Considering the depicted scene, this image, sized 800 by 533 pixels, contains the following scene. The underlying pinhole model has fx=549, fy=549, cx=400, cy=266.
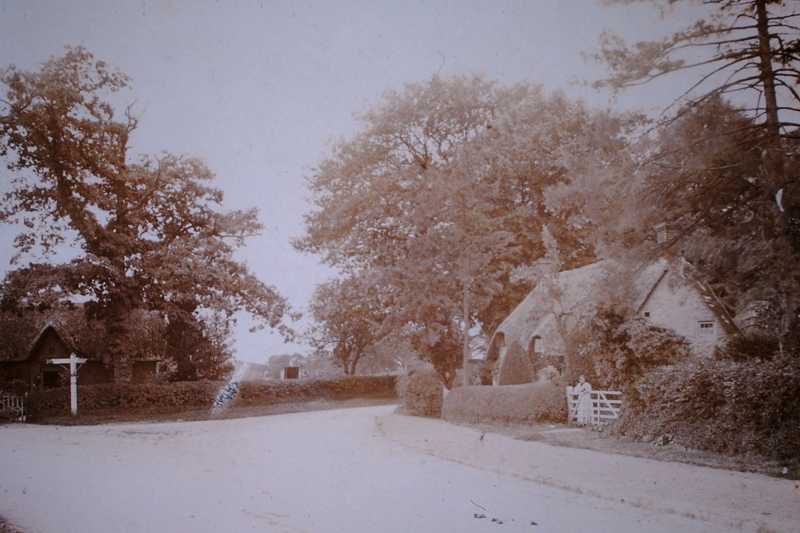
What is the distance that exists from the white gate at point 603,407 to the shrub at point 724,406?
1.56 metres

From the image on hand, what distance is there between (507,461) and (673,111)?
657 centimetres

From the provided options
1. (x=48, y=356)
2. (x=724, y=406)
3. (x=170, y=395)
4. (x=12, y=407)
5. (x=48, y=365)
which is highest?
(x=48, y=356)

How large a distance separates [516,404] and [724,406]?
23.4 feet

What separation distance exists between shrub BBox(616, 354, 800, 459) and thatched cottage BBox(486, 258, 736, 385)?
192 cm

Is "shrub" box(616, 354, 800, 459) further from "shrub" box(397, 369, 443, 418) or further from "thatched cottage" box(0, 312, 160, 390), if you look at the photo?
"thatched cottage" box(0, 312, 160, 390)

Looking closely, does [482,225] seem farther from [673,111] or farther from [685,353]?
[673,111]

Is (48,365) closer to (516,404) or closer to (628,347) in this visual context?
(516,404)

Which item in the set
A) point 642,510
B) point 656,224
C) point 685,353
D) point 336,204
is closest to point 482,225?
point 336,204

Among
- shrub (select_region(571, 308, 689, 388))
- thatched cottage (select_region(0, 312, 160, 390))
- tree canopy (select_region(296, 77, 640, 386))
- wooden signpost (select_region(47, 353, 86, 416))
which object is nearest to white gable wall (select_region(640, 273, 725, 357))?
tree canopy (select_region(296, 77, 640, 386))

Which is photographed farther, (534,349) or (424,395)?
(534,349)

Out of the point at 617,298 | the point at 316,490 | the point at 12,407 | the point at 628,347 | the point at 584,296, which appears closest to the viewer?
the point at 316,490

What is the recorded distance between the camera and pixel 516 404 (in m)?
16.5

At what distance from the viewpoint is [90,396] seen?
65.0 feet

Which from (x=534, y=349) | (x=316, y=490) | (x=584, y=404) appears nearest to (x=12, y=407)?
(x=316, y=490)
